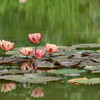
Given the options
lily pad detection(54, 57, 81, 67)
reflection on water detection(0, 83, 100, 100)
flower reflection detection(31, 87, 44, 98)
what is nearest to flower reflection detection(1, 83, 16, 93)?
reflection on water detection(0, 83, 100, 100)

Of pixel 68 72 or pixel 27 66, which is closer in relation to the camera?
pixel 68 72

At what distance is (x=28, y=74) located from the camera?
1.77m

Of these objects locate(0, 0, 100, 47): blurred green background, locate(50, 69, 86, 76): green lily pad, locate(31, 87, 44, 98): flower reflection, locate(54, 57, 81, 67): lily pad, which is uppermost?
locate(0, 0, 100, 47): blurred green background

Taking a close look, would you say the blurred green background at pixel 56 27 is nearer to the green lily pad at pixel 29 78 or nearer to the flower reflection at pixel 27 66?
the flower reflection at pixel 27 66

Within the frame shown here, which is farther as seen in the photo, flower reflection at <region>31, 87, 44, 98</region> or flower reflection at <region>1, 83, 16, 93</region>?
flower reflection at <region>1, 83, 16, 93</region>

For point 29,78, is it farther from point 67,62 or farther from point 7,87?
point 67,62

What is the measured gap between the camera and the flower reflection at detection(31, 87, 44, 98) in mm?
1502

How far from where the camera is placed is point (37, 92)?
155 centimetres

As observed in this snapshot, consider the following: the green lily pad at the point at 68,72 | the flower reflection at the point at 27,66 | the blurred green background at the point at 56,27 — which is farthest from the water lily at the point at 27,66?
the blurred green background at the point at 56,27

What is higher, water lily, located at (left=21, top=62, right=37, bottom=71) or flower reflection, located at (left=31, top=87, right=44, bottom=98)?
water lily, located at (left=21, top=62, right=37, bottom=71)

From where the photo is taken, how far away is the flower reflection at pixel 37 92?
1502 millimetres

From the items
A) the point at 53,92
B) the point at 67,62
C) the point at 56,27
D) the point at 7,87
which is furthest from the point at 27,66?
the point at 56,27

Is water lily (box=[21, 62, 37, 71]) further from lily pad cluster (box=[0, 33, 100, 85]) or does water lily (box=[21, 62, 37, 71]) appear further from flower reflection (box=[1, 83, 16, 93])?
flower reflection (box=[1, 83, 16, 93])

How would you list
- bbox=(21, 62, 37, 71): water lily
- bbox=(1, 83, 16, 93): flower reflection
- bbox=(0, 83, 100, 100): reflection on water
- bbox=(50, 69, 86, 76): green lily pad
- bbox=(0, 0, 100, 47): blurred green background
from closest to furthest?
bbox=(0, 83, 100, 100): reflection on water
bbox=(1, 83, 16, 93): flower reflection
bbox=(50, 69, 86, 76): green lily pad
bbox=(21, 62, 37, 71): water lily
bbox=(0, 0, 100, 47): blurred green background
